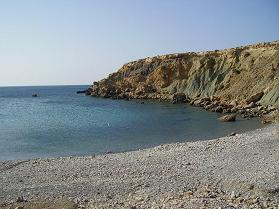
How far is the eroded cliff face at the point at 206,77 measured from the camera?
202 ft

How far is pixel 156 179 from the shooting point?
19188 mm

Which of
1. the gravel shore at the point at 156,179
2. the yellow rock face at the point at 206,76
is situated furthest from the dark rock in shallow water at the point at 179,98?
the gravel shore at the point at 156,179

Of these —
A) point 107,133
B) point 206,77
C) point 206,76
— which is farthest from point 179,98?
point 107,133

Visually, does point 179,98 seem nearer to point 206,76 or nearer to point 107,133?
point 206,76

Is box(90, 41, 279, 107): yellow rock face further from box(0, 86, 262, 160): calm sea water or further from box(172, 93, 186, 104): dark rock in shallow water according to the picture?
box(0, 86, 262, 160): calm sea water

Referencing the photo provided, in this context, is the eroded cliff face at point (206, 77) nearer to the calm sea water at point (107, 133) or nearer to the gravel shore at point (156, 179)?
the calm sea water at point (107, 133)

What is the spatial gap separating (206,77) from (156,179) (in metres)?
58.8

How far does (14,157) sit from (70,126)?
17.4m

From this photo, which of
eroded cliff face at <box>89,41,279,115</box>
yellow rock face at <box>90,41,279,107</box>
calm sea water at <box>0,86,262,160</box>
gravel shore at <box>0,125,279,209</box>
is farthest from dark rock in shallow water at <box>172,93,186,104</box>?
gravel shore at <box>0,125,279,209</box>

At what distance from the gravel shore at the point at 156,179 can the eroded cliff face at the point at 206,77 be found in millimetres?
28935

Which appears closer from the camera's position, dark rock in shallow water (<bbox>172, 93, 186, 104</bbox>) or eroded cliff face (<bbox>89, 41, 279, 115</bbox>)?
eroded cliff face (<bbox>89, 41, 279, 115</bbox>)

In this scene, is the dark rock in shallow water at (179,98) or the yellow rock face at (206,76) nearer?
the yellow rock face at (206,76)

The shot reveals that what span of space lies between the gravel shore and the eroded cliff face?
28935 millimetres

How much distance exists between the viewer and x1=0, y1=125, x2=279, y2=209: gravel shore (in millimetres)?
15227
